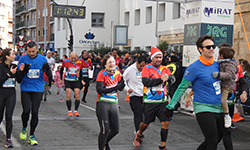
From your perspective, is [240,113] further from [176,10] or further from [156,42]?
[156,42]

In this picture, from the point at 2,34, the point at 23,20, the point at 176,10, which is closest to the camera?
the point at 176,10

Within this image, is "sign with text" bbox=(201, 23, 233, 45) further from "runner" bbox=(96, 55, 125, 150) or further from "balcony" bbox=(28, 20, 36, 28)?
"balcony" bbox=(28, 20, 36, 28)

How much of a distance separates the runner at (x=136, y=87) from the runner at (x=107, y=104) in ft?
5.26

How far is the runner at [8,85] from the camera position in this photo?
26.4 ft

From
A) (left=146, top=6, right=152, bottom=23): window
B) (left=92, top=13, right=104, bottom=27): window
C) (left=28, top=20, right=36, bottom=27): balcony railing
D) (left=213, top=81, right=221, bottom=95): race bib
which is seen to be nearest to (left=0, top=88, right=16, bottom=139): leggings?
(left=213, top=81, right=221, bottom=95): race bib

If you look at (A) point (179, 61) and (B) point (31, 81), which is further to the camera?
(A) point (179, 61)

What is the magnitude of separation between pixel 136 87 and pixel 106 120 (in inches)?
90.2

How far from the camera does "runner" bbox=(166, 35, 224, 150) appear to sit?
561 centimetres

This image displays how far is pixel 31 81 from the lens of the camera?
8.35m

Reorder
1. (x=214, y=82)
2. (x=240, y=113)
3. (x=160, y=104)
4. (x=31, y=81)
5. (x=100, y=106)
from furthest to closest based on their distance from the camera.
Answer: (x=240, y=113), (x=31, y=81), (x=160, y=104), (x=100, y=106), (x=214, y=82)

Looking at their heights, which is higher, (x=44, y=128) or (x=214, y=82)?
(x=214, y=82)

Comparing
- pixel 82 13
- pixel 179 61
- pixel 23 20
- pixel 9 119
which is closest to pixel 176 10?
pixel 82 13

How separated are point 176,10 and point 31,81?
923 inches

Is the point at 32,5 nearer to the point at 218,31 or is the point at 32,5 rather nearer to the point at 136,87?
the point at 218,31
